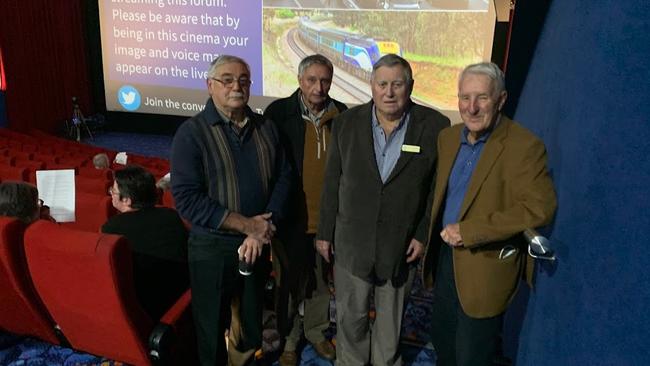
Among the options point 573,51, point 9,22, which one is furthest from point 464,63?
point 9,22

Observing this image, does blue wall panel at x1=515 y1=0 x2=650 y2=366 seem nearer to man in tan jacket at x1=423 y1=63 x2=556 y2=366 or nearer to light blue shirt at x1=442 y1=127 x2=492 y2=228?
man in tan jacket at x1=423 y1=63 x2=556 y2=366

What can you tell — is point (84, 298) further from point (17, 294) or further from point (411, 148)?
point (411, 148)

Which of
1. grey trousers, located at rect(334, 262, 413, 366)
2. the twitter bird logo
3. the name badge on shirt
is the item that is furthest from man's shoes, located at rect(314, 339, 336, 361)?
the twitter bird logo

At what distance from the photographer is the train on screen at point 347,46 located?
6.85 meters

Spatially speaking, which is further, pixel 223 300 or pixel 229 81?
pixel 223 300

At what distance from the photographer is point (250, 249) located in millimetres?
1649

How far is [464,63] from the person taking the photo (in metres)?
6.50

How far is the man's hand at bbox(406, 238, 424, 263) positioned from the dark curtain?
8.82 meters

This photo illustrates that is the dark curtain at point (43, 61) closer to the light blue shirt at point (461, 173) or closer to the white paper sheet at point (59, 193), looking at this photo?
the white paper sheet at point (59, 193)

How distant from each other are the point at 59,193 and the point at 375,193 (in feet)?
6.15

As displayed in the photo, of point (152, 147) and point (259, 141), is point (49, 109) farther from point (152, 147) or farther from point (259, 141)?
point (259, 141)

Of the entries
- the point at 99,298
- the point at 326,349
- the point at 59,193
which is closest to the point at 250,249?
the point at 99,298

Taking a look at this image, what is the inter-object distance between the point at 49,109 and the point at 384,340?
9.39 metres

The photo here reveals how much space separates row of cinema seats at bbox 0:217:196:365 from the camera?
4.69ft
